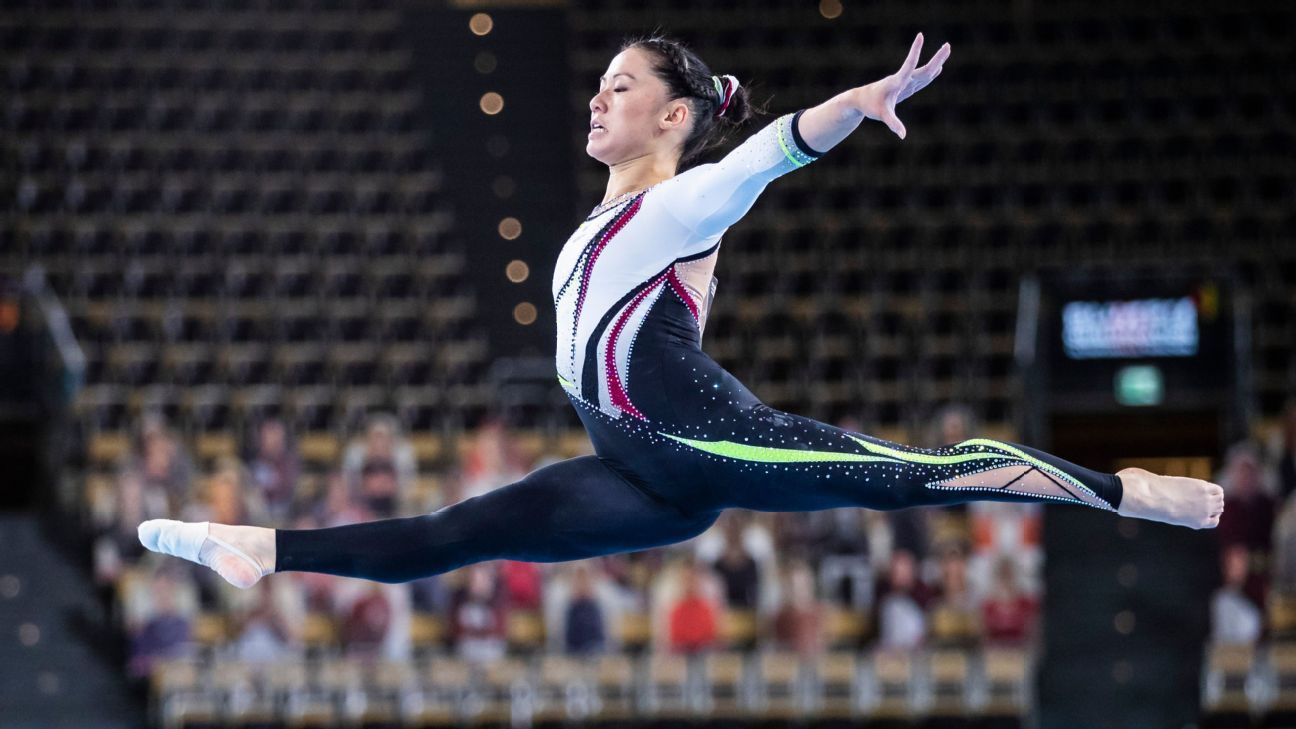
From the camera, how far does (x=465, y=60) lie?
1695cm

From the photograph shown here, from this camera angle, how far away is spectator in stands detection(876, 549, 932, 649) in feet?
34.7

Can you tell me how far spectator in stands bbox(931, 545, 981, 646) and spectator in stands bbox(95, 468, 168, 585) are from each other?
482 cm

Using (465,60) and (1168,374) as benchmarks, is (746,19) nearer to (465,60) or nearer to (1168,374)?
(465,60)

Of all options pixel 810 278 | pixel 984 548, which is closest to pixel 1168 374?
pixel 984 548

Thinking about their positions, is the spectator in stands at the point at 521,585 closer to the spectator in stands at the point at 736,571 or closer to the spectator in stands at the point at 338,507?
the spectator in stands at the point at 338,507

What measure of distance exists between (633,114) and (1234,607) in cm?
724

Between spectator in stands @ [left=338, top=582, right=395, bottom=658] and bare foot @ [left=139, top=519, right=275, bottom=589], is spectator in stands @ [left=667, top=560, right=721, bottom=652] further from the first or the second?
bare foot @ [left=139, top=519, right=275, bottom=589]

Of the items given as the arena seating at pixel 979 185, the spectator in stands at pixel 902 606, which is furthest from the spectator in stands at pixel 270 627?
the arena seating at pixel 979 185

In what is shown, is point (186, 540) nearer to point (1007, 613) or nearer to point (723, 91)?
point (723, 91)

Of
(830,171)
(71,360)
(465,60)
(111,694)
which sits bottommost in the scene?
(111,694)

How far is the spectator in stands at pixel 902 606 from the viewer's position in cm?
1059

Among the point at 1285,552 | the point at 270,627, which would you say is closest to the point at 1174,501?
the point at 1285,552

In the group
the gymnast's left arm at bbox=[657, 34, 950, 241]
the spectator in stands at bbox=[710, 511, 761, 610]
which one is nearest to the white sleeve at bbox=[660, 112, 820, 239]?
the gymnast's left arm at bbox=[657, 34, 950, 241]

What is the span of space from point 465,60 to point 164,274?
4.00 meters
